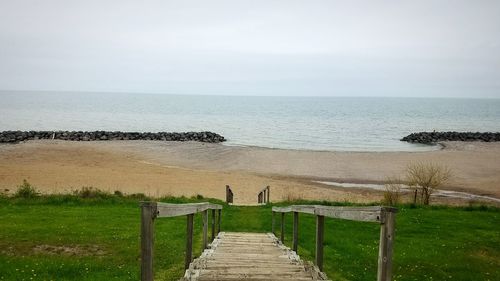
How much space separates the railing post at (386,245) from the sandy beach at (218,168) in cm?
2612

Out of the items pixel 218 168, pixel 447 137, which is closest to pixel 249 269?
pixel 218 168

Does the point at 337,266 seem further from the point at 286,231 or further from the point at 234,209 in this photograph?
the point at 234,209

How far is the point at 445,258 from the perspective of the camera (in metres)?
13.9

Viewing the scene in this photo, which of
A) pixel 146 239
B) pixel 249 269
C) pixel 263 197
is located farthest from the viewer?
pixel 263 197

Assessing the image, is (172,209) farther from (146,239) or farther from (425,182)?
(425,182)

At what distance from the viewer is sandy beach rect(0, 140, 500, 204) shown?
110 feet

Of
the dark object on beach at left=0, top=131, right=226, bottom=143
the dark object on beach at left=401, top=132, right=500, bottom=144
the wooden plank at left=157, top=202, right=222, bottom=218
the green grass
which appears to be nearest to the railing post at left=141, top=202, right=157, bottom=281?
the wooden plank at left=157, top=202, right=222, bottom=218

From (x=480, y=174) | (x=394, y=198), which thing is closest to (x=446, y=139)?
(x=480, y=174)

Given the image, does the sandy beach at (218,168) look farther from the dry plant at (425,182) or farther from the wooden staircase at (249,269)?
the wooden staircase at (249,269)

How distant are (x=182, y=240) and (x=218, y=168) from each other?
30.4 metres

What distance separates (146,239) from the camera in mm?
4668

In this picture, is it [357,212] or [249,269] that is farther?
[249,269]

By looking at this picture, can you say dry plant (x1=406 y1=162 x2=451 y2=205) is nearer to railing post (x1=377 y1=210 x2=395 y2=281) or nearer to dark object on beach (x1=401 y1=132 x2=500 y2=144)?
railing post (x1=377 y1=210 x2=395 y2=281)

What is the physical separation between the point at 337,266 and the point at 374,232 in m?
5.80
